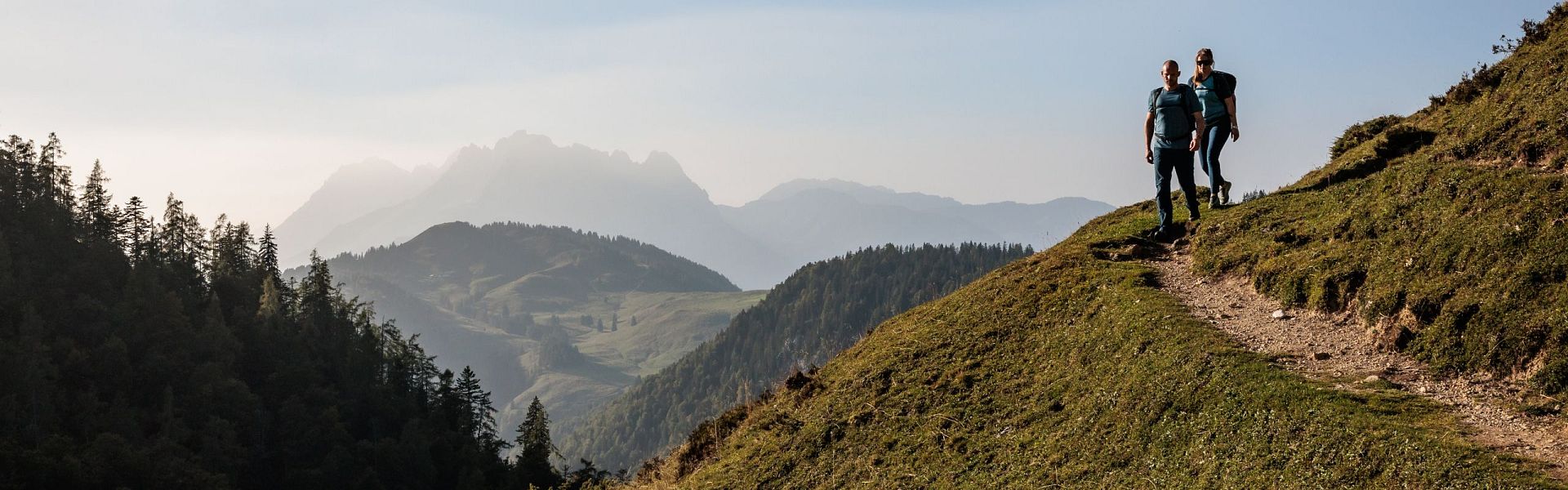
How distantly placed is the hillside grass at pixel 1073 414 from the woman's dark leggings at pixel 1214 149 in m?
1.28

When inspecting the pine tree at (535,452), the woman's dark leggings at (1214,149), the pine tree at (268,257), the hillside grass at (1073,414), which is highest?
the pine tree at (268,257)

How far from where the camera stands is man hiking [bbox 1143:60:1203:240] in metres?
21.3

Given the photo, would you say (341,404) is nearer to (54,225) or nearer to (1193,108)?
(54,225)

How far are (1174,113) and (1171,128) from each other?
1.16 ft

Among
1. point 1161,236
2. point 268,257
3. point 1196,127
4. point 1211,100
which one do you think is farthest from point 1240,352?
point 268,257

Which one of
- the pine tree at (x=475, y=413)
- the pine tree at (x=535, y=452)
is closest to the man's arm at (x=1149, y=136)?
the pine tree at (x=535, y=452)

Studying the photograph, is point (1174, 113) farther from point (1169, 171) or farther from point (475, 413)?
point (475, 413)

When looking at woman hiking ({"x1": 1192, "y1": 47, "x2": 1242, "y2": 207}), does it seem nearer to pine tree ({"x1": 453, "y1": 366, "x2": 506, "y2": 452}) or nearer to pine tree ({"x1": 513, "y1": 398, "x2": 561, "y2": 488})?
pine tree ({"x1": 513, "y1": 398, "x2": 561, "y2": 488})

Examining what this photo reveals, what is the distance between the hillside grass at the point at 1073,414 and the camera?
11.7 metres

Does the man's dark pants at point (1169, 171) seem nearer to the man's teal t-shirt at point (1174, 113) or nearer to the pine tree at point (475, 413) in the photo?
the man's teal t-shirt at point (1174, 113)

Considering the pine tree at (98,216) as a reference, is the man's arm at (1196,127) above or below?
below

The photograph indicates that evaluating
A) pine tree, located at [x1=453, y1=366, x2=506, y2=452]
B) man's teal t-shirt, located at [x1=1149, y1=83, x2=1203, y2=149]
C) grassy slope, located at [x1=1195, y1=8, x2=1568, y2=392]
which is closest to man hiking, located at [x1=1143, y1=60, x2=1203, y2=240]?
man's teal t-shirt, located at [x1=1149, y1=83, x2=1203, y2=149]

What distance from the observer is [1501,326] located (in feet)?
43.3

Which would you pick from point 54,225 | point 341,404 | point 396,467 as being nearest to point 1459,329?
point 396,467
